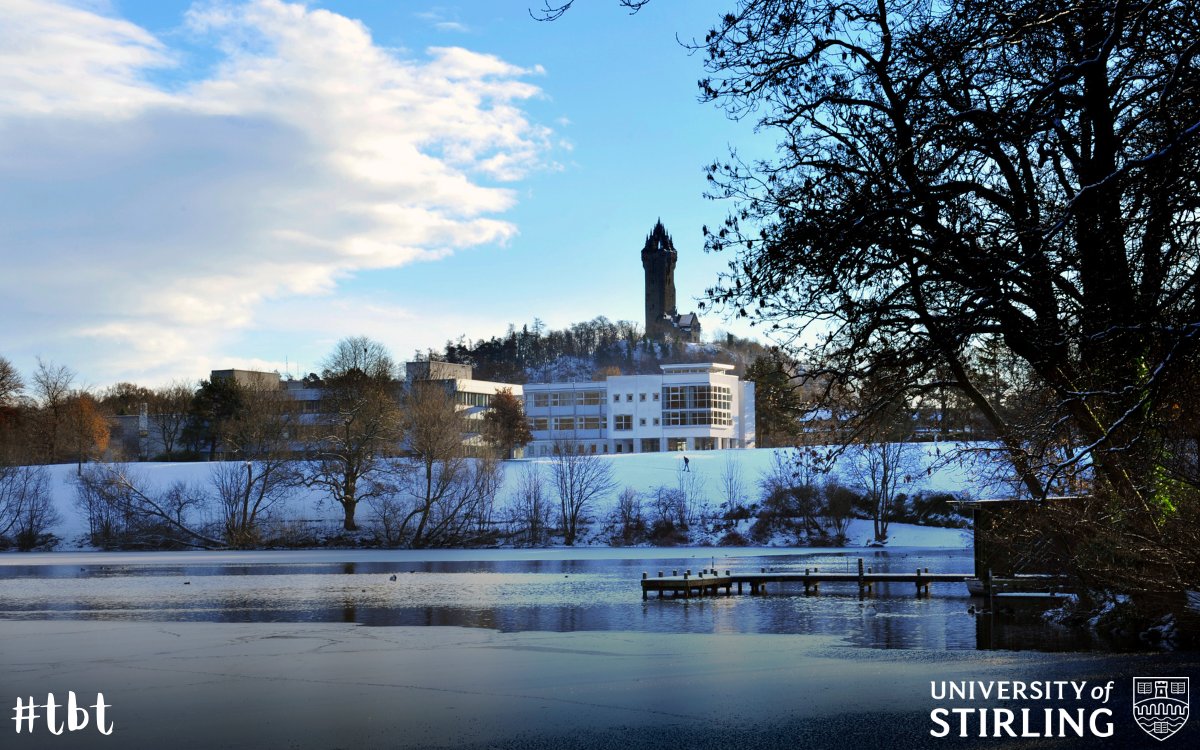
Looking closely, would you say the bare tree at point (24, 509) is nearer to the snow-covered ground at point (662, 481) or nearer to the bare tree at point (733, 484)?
the snow-covered ground at point (662, 481)

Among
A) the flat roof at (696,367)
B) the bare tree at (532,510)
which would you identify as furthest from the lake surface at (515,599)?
the flat roof at (696,367)

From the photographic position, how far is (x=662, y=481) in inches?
3268

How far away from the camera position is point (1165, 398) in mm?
11742

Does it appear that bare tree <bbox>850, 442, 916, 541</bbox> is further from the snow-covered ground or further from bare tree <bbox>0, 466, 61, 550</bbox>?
bare tree <bbox>0, 466, 61, 550</bbox>

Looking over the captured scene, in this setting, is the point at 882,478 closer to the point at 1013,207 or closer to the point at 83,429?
the point at 1013,207

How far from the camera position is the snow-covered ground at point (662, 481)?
69.1 m

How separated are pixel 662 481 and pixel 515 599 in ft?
173

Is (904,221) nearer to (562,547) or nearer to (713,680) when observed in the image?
(713,680)

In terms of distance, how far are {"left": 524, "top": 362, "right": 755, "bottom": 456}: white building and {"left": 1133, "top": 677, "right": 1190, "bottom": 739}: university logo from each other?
306 ft

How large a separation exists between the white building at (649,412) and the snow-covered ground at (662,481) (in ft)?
61.3

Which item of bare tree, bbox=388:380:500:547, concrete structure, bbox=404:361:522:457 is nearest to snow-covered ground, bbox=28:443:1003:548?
bare tree, bbox=388:380:500:547

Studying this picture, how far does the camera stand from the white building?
4496 inches

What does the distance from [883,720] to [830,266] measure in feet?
16.3

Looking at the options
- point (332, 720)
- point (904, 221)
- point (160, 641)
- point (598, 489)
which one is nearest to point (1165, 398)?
point (904, 221)
